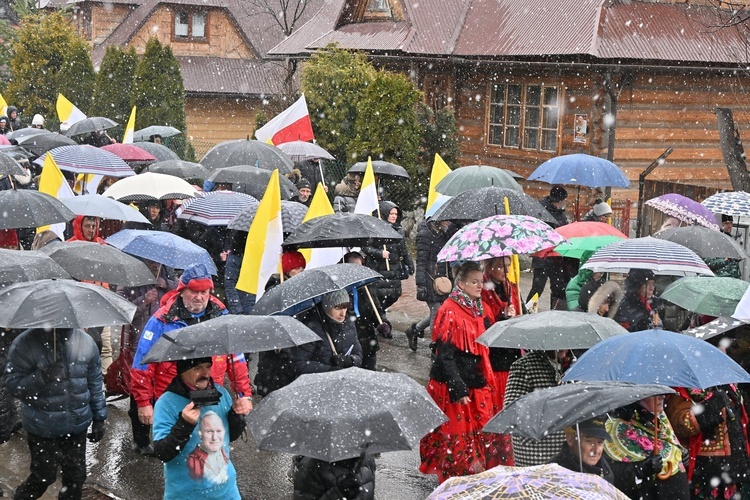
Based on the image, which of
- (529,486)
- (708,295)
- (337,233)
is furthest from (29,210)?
(529,486)

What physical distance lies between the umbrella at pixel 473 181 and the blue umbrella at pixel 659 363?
17.4ft

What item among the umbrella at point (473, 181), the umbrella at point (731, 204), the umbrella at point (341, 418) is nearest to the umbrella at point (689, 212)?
the umbrella at point (731, 204)

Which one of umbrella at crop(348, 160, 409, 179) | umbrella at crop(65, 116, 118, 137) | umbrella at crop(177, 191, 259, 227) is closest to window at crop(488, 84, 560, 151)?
umbrella at crop(348, 160, 409, 179)

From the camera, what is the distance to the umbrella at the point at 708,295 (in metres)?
7.58

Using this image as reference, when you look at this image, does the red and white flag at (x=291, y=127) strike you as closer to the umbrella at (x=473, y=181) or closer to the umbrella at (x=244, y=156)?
the umbrella at (x=244, y=156)

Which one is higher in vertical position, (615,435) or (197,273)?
(197,273)

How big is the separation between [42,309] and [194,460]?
5.09 ft

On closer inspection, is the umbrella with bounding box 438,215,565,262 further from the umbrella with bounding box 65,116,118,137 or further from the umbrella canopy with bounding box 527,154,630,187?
the umbrella with bounding box 65,116,118,137

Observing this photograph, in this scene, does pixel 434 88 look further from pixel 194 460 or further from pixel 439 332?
pixel 194 460

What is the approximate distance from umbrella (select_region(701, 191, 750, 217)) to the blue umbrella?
18.7ft

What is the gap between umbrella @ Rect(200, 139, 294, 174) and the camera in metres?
13.2

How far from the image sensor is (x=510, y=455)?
24.9ft

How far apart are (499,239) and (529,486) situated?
4.24 m

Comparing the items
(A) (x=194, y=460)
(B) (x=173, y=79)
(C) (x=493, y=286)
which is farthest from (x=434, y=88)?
(A) (x=194, y=460)
